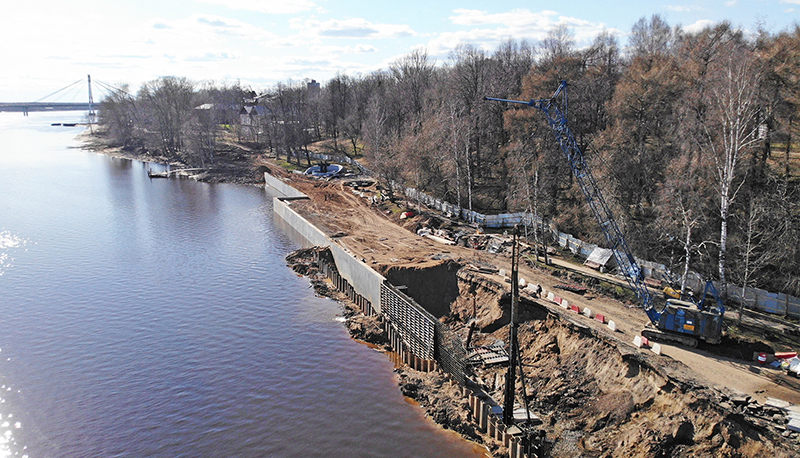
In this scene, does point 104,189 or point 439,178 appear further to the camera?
point 104,189

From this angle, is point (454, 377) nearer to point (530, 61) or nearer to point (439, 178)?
point (439, 178)

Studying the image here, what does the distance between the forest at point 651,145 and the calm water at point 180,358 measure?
712 inches

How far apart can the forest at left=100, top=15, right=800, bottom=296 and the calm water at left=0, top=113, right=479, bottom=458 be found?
1808cm

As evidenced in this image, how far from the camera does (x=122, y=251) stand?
48.6m

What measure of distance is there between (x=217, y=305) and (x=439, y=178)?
28.3m

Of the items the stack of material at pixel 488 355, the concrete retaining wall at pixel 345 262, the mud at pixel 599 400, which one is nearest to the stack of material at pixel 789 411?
the mud at pixel 599 400

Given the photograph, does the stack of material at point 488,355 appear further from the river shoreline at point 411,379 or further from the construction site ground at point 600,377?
the river shoreline at point 411,379

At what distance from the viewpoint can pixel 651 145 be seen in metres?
40.7

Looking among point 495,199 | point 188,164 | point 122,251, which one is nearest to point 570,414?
point 495,199

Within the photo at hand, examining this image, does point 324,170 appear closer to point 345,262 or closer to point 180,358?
point 345,262

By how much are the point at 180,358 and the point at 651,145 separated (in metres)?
34.4

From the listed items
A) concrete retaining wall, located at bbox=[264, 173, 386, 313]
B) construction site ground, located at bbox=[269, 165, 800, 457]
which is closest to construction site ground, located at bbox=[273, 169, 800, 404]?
construction site ground, located at bbox=[269, 165, 800, 457]

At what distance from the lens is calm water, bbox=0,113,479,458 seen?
908 inches

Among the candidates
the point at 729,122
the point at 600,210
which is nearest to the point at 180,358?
the point at 600,210
